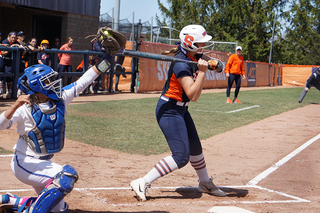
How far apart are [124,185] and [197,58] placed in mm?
1893

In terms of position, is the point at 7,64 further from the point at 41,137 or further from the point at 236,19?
the point at 236,19

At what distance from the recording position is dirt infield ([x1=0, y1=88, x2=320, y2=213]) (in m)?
4.01

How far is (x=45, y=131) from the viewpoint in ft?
10.3

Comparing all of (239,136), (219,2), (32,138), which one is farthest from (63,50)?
(219,2)

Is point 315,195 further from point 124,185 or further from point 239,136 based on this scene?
point 239,136

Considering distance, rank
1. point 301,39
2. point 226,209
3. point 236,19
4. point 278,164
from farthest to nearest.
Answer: point 301,39 < point 236,19 < point 278,164 < point 226,209

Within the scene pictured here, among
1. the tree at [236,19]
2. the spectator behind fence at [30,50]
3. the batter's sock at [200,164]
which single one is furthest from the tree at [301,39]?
the batter's sock at [200,164]

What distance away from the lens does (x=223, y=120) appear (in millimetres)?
10062

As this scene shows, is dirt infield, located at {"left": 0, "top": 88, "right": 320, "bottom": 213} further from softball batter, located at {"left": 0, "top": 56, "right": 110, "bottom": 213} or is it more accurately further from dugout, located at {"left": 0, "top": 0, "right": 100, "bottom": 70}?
dugout, located at {"left": 0, "top": 0, "right": 100, "bottom": 70}

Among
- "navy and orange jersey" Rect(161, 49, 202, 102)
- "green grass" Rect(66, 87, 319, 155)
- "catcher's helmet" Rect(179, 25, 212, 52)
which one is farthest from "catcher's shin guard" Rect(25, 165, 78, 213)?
"green grass" Rect(66, 87, 319, 155)

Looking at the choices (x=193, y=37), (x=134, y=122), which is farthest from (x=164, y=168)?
(x=134, y=122)

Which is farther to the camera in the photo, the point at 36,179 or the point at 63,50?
the point at 63,50

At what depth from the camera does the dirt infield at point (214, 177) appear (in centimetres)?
401

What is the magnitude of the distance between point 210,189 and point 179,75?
5.12 feet
